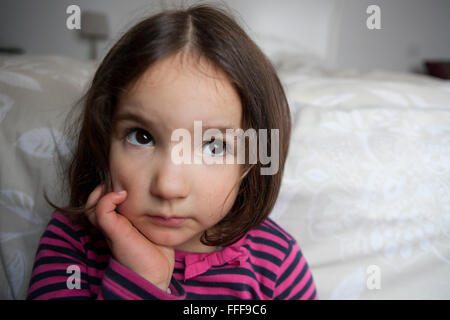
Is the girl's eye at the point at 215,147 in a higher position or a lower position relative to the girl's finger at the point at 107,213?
higher

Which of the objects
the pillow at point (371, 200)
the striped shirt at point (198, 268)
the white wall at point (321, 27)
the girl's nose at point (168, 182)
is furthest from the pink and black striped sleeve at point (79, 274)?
the white wall at point (321, 27)

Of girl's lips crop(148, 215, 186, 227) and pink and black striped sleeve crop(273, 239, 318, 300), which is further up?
girl's lips crop(148, 215, 186, 227)

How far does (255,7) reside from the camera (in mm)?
2826

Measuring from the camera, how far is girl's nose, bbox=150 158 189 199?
0.42 meters

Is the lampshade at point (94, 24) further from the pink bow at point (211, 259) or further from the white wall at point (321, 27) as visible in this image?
the pink bow at point (211, 259)

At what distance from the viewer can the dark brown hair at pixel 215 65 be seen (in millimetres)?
468

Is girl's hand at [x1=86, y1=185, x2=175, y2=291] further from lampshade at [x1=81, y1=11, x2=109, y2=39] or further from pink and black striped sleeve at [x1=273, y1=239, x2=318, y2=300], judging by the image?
lampshade at [x1=81, y1=11, x2=109, y2=39]

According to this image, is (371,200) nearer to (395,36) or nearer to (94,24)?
(94,24)

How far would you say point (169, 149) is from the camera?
0.44 meters

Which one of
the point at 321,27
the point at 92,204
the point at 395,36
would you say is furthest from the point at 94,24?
the point at 395,36

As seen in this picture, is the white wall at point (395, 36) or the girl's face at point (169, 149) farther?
the white wall at point (395, 36)

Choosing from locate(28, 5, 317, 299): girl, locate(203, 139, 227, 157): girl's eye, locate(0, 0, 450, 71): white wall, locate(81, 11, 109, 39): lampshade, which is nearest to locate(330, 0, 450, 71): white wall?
locate(0, 0, 450, 71): white wall

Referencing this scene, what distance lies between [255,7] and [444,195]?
8.52 feet
